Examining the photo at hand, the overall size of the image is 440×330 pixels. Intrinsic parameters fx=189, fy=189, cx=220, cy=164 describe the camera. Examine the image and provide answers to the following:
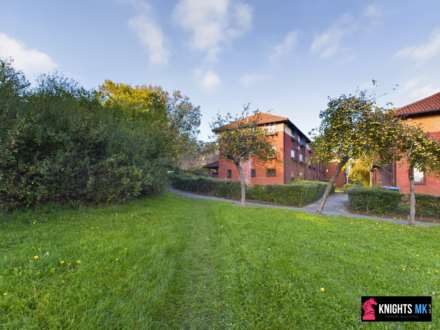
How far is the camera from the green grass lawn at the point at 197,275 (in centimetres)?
220

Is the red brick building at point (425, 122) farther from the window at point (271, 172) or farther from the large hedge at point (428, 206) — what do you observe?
the window at point (271, 172)

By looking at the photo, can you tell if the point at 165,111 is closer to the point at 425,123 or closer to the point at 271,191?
the point at 271,191

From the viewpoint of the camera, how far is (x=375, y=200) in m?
10.5

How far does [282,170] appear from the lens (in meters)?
23.8

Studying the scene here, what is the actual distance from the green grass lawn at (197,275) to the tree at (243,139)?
6548mm

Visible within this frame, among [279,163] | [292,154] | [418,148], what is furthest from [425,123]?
[292,154]

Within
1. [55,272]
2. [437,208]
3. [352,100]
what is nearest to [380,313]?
[55,272]

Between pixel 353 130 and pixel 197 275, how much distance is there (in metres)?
8.37

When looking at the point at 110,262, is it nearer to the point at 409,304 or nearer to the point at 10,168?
the point at 409,304

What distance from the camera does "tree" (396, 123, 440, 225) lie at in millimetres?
6930

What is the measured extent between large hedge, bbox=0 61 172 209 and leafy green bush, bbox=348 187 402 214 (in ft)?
38.3

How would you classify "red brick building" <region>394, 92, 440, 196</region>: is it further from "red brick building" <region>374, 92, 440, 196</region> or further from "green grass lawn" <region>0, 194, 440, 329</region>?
"green grass lawn" <region>0, 194, 440, 329</region>

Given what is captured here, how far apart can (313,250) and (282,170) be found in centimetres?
2023

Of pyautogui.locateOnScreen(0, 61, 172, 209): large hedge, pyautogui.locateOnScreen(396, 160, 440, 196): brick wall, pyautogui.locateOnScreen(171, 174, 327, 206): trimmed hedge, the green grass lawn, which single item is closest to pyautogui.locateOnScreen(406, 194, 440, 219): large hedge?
pyautogui.locateOnScreen(396, 160, 440, 196): brick wall
